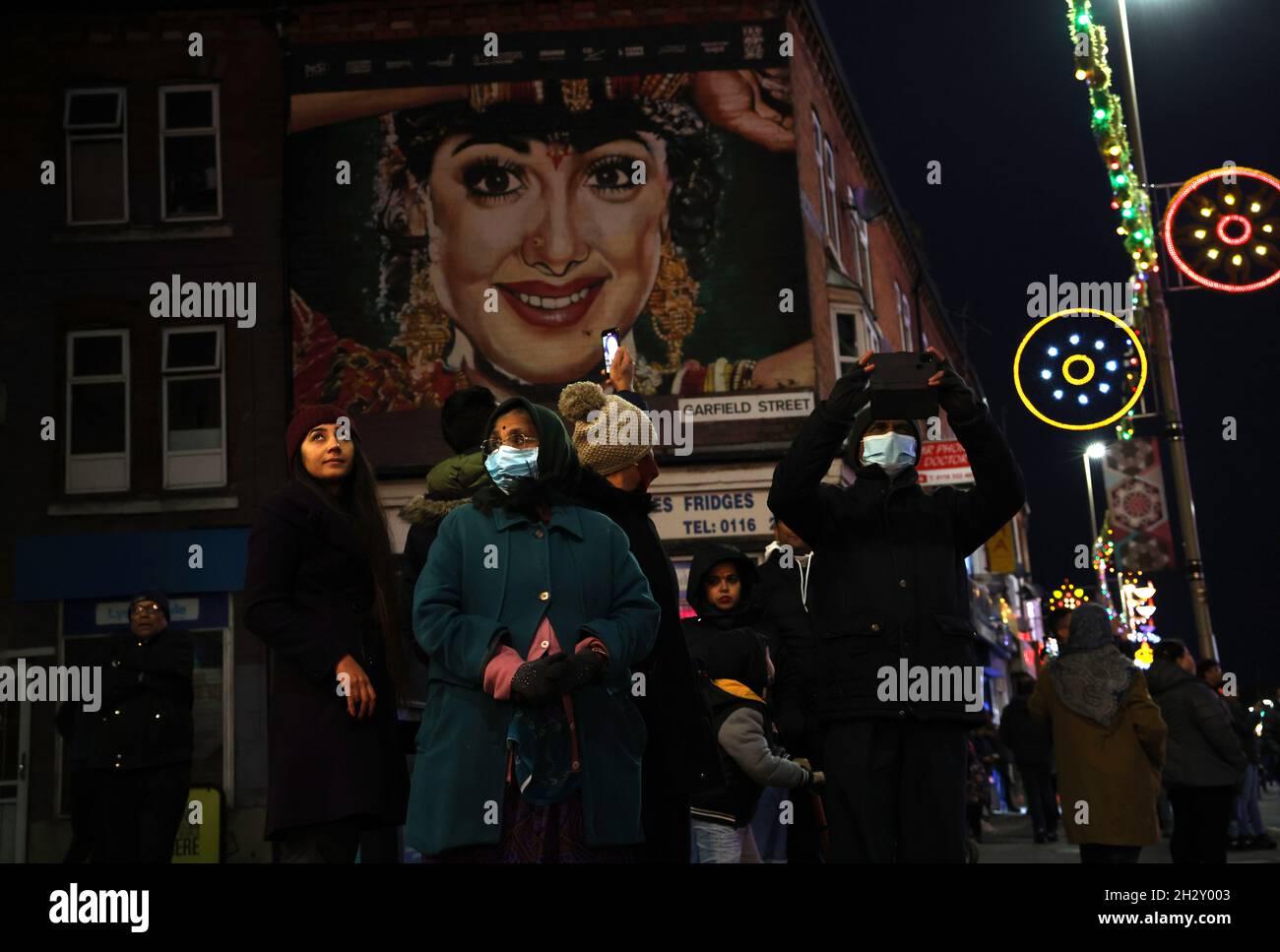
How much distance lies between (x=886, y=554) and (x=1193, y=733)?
5366 mm

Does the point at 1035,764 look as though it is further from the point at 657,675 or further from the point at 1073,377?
the point at 657,675

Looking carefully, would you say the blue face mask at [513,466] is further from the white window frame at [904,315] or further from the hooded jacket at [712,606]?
the white window frame at [904,315]

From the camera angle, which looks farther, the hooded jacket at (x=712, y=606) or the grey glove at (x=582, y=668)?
the hooded jacket at (x=712, y=606)

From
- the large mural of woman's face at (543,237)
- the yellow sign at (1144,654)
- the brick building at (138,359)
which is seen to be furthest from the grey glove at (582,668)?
the yellow sign at (1144,654)

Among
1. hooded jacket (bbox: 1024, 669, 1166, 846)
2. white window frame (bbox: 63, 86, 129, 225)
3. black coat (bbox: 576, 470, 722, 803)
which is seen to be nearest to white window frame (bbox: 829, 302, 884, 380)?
white window frame (bbox: 63, 86, 129, 225)

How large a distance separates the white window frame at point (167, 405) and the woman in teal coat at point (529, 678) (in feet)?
59.6

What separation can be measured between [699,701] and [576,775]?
103cm

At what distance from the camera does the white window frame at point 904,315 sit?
37.5 metres

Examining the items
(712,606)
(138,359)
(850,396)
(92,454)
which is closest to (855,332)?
(138,359)

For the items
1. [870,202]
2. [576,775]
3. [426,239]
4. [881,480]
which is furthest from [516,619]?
[870,202]

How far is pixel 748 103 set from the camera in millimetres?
23812

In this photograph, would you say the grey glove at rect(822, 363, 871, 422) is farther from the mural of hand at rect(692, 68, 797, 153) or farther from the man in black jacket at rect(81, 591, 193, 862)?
the mural of hand at rect(692, 68, 797, 153)
